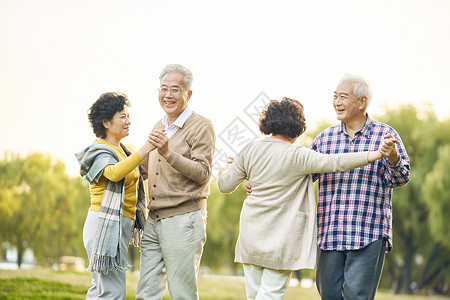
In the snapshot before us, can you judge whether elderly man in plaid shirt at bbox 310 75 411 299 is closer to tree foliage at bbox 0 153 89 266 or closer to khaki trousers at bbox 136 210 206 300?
khaki trousers at bbox 136 210 206 300

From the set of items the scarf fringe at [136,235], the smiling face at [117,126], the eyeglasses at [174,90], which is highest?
Answer: the eyeglasses at [174,90]

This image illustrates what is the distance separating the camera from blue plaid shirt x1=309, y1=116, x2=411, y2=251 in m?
3.88

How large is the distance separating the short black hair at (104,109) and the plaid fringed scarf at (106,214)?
18 cm

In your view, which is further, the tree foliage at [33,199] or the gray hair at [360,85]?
the tree foliage at [33,199]

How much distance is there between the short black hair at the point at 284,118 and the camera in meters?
3.80

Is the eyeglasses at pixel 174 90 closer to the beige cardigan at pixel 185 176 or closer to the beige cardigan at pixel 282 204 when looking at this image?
the beige cardigan at pixel 185 176

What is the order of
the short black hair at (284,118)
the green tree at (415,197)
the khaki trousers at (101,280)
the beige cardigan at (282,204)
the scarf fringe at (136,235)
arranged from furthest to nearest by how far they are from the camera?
the green tree at (415,197) < the scarf fringe at (136,235) < the khaki trousers at (101,280) < the short black hair at (284,118) < the beige cardigan at (282,204)

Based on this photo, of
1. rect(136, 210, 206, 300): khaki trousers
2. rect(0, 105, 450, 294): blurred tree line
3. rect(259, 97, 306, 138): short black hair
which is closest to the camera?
rect(259, 97, 306, 138): short black hair

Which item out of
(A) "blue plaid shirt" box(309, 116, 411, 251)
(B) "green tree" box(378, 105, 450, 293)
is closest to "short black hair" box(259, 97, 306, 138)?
(A) "blue plaid shirt" box(309, 116, 411, 251)

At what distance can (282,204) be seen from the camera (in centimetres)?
376

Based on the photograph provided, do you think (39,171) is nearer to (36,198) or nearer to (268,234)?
(36,198)

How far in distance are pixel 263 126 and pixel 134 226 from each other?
4.32 feet

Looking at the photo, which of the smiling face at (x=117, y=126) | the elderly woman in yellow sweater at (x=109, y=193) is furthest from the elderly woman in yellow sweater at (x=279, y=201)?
the smiling face at (x=117, y=126)

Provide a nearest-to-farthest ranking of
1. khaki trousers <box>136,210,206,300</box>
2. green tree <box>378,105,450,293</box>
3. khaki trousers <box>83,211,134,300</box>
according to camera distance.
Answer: khaki trousers <box>83,211,134,300</box> < khaki trousers <box>136,210,206,300</box> < green tree <box>378,105,450,293</box>
